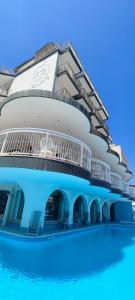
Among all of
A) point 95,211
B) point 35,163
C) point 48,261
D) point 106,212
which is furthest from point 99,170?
point 106,212

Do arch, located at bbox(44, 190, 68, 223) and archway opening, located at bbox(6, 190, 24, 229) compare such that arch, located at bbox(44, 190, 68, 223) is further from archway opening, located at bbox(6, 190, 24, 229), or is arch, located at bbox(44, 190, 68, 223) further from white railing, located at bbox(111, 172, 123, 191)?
white railing, located at bbox(111, 172, 123, 191)

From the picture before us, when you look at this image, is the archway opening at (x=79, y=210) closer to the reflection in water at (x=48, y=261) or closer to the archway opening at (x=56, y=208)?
the archway opening at (x=56, y=208)

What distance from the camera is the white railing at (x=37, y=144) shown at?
727cm

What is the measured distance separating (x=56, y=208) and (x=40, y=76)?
1077 centimetres

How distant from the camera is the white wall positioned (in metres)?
11.8

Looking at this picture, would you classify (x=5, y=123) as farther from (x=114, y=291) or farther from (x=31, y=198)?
(x=114, y=291)

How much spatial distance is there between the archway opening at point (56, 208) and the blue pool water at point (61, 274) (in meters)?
4.42

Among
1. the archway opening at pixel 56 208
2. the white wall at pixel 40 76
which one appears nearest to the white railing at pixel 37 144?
the white wall at pixel 40 76

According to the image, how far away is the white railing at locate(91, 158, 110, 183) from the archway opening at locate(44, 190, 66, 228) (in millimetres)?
4127

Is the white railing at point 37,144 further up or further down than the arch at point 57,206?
further up

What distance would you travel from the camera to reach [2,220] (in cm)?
1250

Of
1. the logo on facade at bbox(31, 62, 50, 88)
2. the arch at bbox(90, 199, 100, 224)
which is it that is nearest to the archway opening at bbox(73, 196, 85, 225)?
the arch at bbox(90, 199, 100, 224)

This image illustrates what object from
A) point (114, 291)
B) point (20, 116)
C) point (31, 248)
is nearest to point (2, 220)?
point (31, 248)

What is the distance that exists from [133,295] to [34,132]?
256 inches
